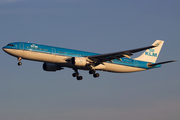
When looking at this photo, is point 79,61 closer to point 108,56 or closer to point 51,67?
point 108,56

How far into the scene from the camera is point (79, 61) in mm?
53781

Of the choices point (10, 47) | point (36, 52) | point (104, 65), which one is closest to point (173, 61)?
point (104, 65)

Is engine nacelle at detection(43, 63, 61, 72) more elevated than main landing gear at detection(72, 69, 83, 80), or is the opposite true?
engine nacelle at detection(43, 63, 61, 72)

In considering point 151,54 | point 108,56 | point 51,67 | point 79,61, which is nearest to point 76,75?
point 51,67

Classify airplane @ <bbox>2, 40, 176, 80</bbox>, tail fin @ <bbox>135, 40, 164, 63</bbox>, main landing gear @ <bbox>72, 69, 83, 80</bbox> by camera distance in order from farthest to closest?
tail fin @ <bbox>135, 40, 164, 63</bbox>
main landing gear @ <bbox>72, 69, 83, 80</bbox>
airplane @ <bbox>2, 40, 176, 80</bbox>

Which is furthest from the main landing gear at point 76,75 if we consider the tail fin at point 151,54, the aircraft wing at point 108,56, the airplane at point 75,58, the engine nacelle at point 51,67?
the tail fin at point 151,54

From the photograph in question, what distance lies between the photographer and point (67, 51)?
180 feet

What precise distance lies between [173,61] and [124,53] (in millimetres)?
9305

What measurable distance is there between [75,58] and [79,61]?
0.87 meters

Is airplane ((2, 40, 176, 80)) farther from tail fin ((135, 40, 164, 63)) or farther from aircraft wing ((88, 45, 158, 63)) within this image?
tail fin ((135, 40, 164, 63))

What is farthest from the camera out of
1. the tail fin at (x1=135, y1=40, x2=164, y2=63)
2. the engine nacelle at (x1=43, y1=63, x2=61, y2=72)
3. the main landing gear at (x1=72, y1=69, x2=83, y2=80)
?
the tail fin at (x1=135, y1=40, x2=164, y2=63)

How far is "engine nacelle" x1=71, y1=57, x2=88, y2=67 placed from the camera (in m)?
53.3

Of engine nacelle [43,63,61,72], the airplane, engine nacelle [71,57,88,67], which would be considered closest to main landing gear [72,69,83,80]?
the airplane

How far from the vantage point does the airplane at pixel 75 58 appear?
52.6m
